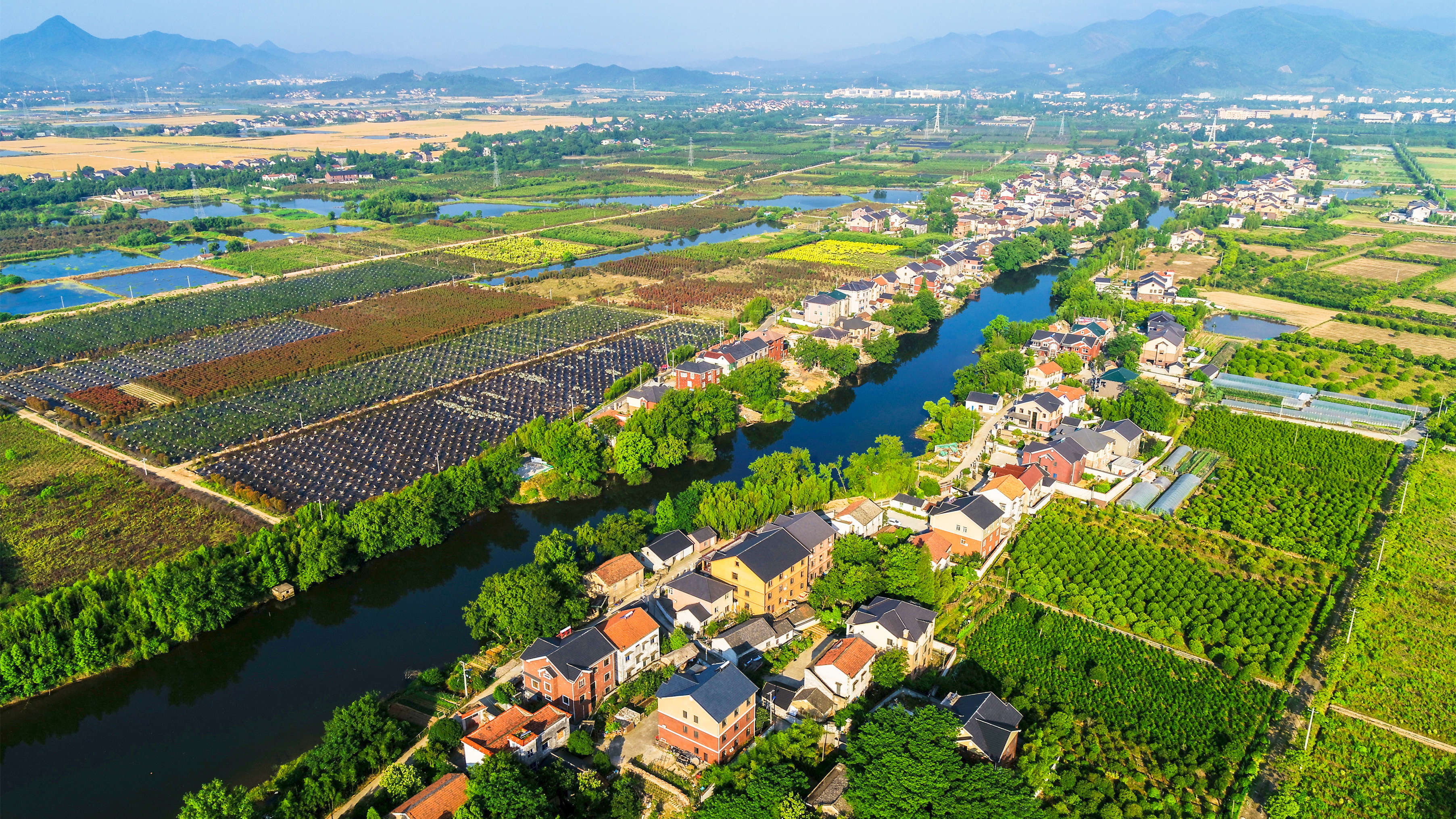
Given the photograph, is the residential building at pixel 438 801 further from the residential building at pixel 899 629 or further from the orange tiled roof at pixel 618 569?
the residential building at pixel 899 629

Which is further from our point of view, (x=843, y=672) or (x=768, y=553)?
(x=768, y=553)

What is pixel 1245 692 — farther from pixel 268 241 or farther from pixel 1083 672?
pixel 268 241

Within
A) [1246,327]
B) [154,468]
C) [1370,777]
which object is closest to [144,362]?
[154,468]

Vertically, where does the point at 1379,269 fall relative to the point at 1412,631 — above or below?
above

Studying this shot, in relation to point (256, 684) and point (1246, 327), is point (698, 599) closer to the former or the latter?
Result: point (256, 684)

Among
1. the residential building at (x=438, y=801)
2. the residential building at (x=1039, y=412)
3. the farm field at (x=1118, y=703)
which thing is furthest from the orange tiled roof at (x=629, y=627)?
the residential building at (x=1039, y=412)

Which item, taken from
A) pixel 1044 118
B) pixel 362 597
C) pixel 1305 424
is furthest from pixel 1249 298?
pixel 1044 118

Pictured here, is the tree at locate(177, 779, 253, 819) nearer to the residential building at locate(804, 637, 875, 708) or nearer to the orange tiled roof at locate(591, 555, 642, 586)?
the orange tiled roof at locate(591, 555, 642, 586)
